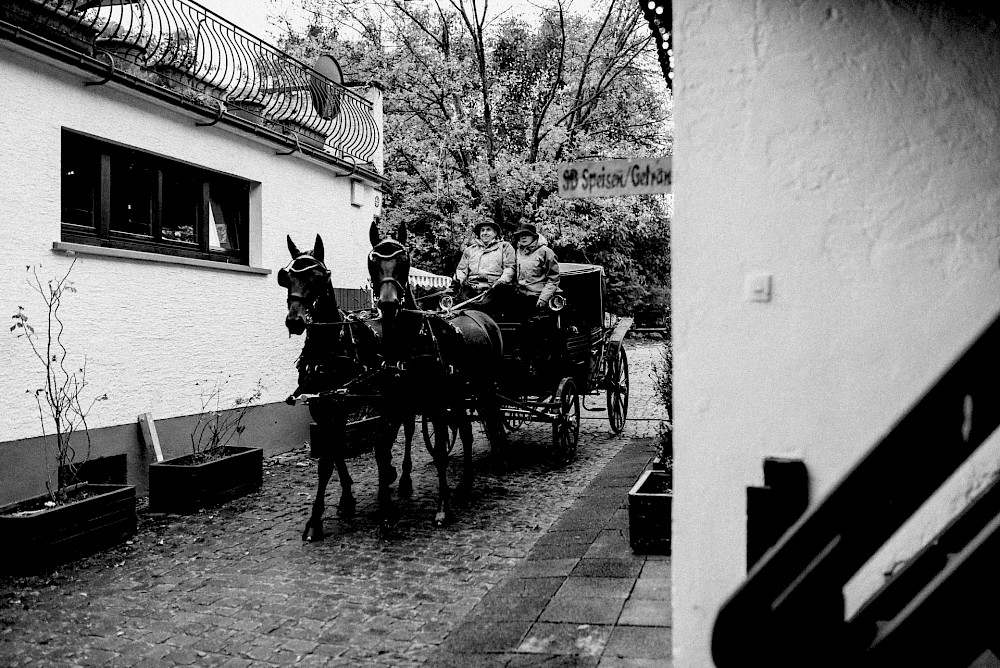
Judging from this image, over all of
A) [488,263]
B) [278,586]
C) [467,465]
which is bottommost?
[278,586]

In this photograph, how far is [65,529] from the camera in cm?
562

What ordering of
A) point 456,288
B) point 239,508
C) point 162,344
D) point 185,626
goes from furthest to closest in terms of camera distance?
point 456,288 < point 162,344 < point 239,508 < point 185,626

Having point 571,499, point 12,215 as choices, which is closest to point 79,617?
point 12,215

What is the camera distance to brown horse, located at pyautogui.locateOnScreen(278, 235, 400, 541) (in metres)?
6.21

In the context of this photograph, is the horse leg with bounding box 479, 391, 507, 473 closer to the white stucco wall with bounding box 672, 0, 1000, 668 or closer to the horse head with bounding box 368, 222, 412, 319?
the horse head with bounding box 368, 222, 412, 319

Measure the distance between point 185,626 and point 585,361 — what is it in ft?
20.0

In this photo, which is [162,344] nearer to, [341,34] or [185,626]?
[185,626]

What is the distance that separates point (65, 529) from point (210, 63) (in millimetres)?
5564

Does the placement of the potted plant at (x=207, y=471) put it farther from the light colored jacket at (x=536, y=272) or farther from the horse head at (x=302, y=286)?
the light colored jacket at (x=536, y=272)

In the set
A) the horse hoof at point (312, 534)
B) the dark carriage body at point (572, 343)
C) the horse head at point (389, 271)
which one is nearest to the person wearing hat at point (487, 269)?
the dark carriage body at point (572, 343)

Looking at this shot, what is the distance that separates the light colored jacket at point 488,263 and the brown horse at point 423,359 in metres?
1.03

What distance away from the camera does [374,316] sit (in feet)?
23.9

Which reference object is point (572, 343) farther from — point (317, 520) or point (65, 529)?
point (65, 529)

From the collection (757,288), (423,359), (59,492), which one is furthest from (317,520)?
(757,288)
